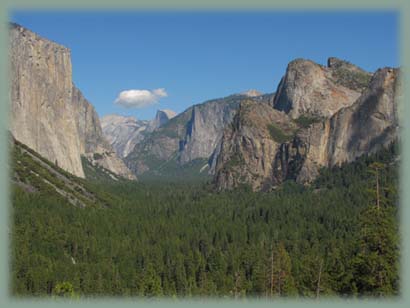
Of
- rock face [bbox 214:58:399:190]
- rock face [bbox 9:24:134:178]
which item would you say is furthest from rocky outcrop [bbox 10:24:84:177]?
rock face [bbox 214:58:399:190]

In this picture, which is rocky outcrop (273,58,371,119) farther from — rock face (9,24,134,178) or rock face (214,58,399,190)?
rock face (9,24,134,178)

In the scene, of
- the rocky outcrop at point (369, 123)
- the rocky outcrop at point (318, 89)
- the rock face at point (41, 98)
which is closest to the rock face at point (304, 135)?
the rocky outcrop at point (369, 123)

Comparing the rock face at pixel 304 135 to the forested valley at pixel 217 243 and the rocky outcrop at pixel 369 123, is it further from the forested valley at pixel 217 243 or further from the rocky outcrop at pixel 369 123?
the forested valley at pixel 217 243

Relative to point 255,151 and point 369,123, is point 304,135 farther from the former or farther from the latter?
point 369,123

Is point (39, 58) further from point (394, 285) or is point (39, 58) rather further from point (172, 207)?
point (394, 285)

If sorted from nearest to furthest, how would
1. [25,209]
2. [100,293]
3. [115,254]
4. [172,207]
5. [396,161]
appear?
[100,293]
[115,254]
[25,209]
[396,161]
[172,207]

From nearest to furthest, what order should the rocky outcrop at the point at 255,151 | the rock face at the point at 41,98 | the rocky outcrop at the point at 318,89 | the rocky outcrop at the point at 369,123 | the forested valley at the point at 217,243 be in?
the forested valley at the point at 217,243
the rocky outcrop at the point at 369,123
the rock face at the point at 41,98
the rocky outcrop at the point at 255,151
the rocky outcrop at the point at 318,89

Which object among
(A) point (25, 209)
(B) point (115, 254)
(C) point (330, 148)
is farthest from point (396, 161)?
(A) point (25, 209)
